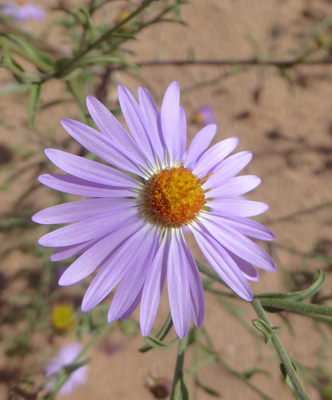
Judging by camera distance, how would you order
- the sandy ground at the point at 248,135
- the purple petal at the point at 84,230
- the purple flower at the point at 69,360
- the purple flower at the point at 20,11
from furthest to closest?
the sandy ground at the point at 248,135 → the purple flower at the point at 20,11 → the purple flower at the point at 69,360 → the purple petal at the point at 84,230

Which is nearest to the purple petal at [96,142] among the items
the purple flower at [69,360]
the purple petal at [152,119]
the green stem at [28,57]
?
the purple petal at [152,119]

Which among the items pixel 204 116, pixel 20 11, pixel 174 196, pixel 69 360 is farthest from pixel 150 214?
pixel 20 11

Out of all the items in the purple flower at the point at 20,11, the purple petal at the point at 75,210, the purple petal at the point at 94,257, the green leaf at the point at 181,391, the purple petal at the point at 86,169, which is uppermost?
the purple flower at the point at 20,11

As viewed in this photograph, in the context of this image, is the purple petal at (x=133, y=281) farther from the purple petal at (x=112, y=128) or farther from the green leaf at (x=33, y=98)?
the green leaf at (x=33, y=98)

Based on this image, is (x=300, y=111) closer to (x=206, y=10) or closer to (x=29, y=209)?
(x=206, y=10)

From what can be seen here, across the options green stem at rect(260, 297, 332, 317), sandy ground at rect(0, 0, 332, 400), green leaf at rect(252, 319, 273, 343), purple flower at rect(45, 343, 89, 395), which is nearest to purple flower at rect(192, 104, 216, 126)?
sandy ground at rect(0, 0, 332, 400)

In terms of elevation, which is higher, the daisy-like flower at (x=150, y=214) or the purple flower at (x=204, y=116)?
the purple flower at (x=204, y=116)
